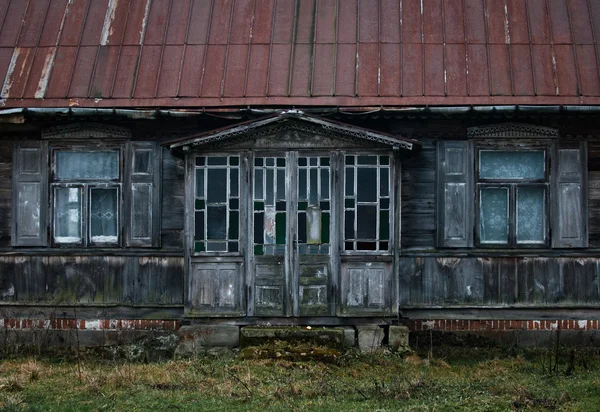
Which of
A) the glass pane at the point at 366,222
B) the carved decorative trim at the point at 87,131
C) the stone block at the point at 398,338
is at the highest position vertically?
the carved decorative trim at the point at 87,131

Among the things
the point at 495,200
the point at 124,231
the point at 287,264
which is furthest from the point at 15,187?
the point at 495,200

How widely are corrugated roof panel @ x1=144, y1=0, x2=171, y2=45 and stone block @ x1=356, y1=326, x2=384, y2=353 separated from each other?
565 centimetres

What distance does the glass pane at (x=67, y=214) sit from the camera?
515 inches

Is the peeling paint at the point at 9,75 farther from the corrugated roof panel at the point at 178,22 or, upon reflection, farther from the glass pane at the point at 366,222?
the glass pane at the point at 366,222

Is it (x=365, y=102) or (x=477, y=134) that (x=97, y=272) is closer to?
(x=365, y=102)

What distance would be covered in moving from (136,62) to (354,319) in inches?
209

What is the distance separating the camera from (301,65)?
13031 mm

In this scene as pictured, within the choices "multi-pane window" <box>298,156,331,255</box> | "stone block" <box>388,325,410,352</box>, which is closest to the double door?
"multi-pane window" <box>298,156,331,255</box>

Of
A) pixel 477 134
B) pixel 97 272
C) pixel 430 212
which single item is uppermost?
pixel 477 134

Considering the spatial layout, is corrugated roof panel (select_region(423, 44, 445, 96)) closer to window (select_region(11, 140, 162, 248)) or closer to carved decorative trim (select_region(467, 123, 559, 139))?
carved decorative trim (select_region(467, 123, 559, 139))

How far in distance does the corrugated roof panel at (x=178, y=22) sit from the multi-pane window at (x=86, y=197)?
2077 mm

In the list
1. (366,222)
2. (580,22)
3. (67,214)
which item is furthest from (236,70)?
(580,22)

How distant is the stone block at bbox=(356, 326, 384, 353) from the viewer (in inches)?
468

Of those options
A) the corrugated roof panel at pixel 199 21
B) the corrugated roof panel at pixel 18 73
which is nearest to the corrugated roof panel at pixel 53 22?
the corrugated roof panel at pixel 18 73
